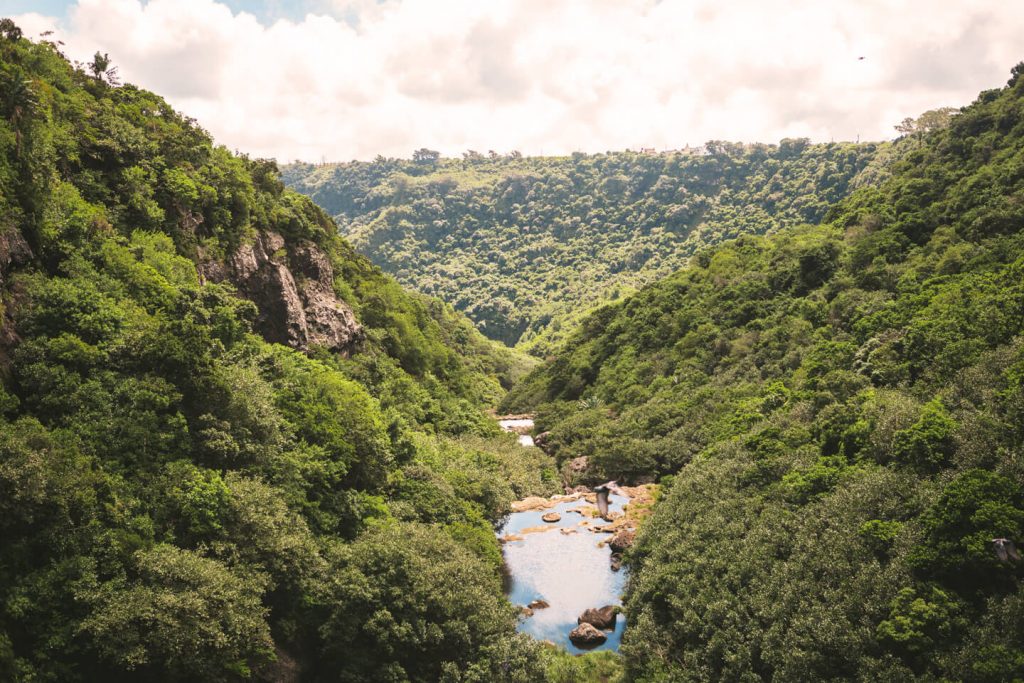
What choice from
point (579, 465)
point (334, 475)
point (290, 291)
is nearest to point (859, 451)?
point (334, 475)

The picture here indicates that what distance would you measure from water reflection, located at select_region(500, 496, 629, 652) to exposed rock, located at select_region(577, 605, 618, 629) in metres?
0.62

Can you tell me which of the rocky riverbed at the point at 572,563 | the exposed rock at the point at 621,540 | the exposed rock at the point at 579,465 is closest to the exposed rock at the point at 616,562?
the rocky riverbed at the point at 572,563

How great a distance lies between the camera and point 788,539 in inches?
1563

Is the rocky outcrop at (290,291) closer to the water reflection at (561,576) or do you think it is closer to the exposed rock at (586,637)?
the water reflection at (561,576)

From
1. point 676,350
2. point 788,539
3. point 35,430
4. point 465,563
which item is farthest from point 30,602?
point 676,350

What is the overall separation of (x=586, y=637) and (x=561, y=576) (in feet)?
36.2

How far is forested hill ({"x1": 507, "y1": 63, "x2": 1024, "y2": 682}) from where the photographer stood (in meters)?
29.4

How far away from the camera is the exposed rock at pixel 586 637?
159 feet

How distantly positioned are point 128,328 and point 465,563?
2290cm

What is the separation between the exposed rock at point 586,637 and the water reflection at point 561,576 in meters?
0.43

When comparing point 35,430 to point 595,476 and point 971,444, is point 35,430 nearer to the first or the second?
point 971,444

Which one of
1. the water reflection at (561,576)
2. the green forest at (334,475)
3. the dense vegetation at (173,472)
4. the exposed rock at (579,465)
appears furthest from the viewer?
the exposed rock at (579,465)

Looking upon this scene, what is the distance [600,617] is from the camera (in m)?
51.0

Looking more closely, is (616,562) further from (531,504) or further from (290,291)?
(290,291)
